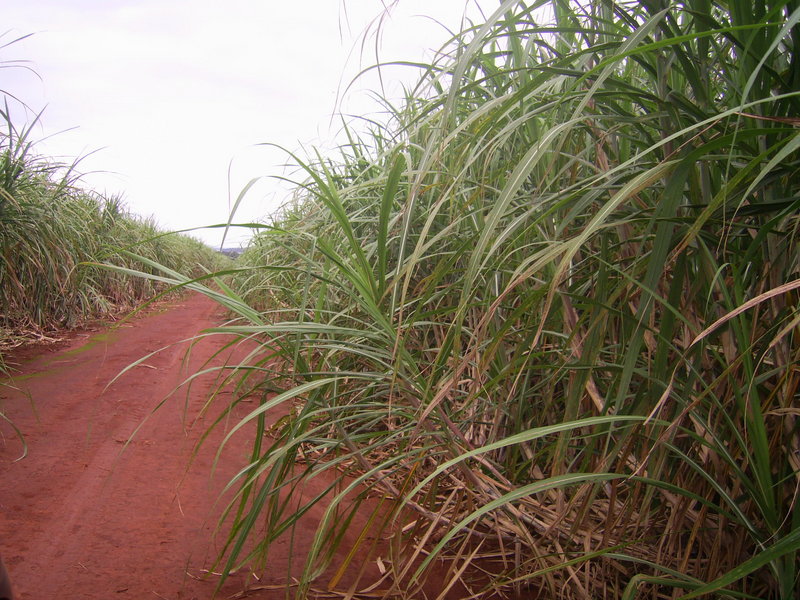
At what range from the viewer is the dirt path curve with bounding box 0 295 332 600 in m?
1.28

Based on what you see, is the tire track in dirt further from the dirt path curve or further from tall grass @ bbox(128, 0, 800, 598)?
tall grass @ bbox(128, 0, 800, 598)

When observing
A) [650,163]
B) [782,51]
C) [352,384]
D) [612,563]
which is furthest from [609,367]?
[352,384]

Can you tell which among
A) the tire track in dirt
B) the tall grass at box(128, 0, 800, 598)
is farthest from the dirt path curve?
the tall grass at box(128, 0, 800, 598)

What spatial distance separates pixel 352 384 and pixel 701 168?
1.48 meters

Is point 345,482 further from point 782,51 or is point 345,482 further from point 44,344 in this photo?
point 44,344

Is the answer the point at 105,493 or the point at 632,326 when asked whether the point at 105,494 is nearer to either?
the point at 105,493

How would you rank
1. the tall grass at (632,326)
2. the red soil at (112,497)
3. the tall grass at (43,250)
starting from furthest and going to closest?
the tall grass at (43,250)
the red soil at (112,497)
the tall grass at (632,326)

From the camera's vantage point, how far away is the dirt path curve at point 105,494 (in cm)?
128

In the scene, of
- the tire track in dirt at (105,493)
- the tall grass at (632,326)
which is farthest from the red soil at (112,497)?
the tall grass at (632,326)

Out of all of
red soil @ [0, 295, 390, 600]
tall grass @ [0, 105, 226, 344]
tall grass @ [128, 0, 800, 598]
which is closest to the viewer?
tall grass @ [128, 0, 800, 598]

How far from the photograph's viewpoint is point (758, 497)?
2.85ft

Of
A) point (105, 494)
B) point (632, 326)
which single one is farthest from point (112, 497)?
point (632, 326)

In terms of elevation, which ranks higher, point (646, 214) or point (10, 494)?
point (646, 214)

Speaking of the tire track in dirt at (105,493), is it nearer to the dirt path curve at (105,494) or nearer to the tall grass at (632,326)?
the dirt path curve at (105,494)
